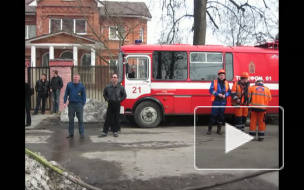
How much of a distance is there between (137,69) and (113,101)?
239 centimetres

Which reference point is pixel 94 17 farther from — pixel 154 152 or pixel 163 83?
pixel 154 152

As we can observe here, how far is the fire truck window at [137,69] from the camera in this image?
39.4ft

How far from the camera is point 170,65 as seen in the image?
1226cm

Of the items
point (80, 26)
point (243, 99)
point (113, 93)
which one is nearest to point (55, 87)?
point (113, 93)

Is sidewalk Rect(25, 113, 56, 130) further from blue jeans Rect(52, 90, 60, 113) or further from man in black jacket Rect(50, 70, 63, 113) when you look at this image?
man in black jacket Rect(50, 70, 63, 113)

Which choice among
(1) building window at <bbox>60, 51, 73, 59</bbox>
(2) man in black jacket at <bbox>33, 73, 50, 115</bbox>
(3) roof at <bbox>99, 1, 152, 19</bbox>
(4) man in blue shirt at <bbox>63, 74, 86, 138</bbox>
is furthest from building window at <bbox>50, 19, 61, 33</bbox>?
(4) man in blue shirt at <bbox>63, 74, 86, 138</bbox>

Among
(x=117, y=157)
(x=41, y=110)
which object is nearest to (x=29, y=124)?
(x=41, y=110)

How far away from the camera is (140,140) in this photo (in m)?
9.48

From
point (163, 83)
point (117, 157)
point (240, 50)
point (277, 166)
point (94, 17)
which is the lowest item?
point (117, 157)

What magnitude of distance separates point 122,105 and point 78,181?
21.6 feet

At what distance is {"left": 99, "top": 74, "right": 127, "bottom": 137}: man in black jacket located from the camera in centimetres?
1003

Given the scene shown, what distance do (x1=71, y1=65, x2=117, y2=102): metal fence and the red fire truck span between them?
3.51 m

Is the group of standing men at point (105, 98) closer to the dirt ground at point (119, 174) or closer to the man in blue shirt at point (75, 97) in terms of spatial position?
the man in blue shirt at point (75, 97)

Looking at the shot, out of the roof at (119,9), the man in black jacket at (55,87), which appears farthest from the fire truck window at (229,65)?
the roof at (119,9)
